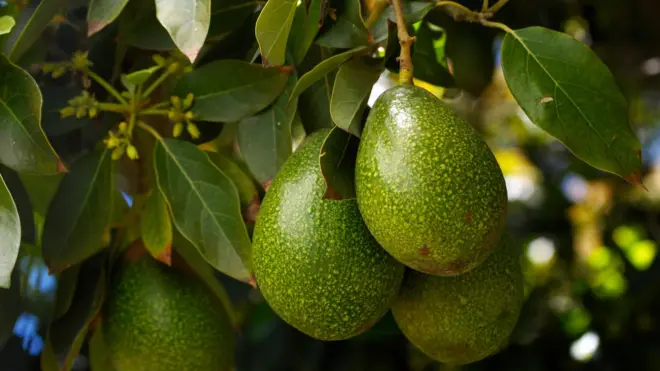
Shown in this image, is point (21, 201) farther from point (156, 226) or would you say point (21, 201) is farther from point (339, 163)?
point (339, 163)

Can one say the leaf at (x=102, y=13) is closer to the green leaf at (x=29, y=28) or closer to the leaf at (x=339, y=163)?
the green leaf at (x=29, y=28)

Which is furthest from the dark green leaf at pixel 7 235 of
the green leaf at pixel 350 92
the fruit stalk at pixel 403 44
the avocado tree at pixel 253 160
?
the fruit stalk at pixel 403 44

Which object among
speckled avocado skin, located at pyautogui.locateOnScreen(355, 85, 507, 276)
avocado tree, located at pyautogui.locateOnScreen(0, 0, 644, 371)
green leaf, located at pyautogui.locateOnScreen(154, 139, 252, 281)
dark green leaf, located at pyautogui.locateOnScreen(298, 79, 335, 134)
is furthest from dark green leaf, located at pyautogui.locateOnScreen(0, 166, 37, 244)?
speckled avocado skin, located at pyautogui.locateOnScreen(355, 85, 507, 276)

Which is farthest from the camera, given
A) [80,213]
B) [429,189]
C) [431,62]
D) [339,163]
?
[431,62]

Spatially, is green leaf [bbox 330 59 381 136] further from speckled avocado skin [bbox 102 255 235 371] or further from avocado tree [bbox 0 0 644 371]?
speckled avocado skin [bbox 102 255 235 371]

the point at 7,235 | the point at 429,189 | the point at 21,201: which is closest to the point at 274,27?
the point at 429,189

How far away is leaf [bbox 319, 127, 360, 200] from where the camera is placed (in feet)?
3.24

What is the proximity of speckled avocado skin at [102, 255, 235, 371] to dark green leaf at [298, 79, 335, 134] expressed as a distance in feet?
1.14

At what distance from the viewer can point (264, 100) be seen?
3.92ft

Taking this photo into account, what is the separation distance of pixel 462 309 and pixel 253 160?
1.23 ft

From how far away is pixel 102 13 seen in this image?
3.60 ft

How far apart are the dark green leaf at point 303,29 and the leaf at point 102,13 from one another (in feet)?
0.77

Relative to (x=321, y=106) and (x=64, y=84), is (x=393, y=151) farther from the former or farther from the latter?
(x=64, y=84)

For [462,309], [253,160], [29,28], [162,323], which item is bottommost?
[162,323]
